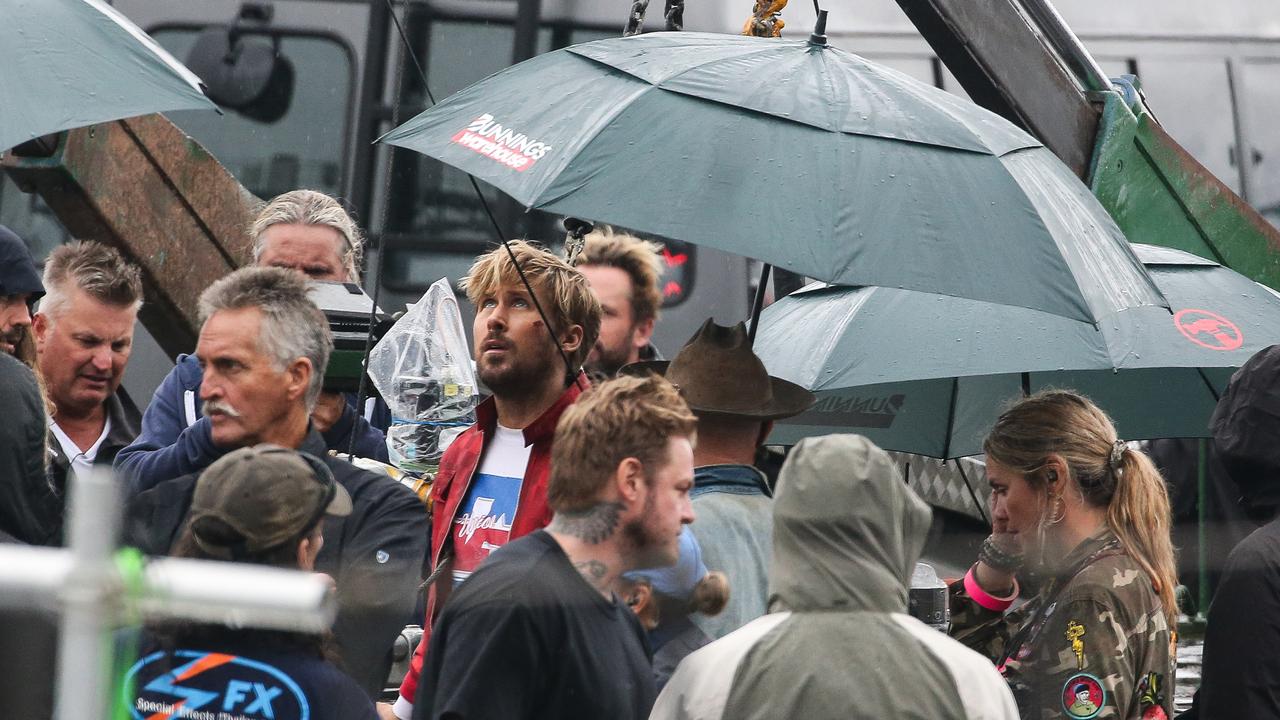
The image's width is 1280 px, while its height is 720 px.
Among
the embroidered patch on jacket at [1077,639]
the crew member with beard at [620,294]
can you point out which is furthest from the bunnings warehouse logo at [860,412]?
the embroidered patch on jacket at [1077,639]

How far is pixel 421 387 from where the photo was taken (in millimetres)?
4285

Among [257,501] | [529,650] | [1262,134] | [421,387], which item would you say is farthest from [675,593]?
[1262,134]

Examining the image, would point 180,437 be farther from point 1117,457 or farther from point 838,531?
point 1117,457

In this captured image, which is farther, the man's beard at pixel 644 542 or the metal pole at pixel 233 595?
the man's beard at pixel 644 542

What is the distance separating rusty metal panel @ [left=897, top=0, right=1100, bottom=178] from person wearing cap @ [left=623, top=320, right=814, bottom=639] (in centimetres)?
149

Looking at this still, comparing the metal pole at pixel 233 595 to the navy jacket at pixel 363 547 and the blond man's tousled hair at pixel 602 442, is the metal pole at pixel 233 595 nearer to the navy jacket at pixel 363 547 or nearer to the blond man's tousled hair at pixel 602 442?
the blond man's tousled hair at pixel 602 442

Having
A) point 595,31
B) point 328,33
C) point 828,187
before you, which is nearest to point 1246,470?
point 828,187

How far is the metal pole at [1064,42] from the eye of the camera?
16.3ft

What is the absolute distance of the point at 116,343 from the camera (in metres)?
4.16

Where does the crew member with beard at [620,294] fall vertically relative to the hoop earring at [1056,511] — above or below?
above

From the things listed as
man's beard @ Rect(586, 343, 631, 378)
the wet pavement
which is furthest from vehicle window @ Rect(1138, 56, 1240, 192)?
man's beard @ Rect(586, 343, 631, 378)

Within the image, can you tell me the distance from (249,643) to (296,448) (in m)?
0.84

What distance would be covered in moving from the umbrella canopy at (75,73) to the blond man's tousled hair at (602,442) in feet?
3.34

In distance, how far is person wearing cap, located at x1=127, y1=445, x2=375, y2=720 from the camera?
2.45 m
